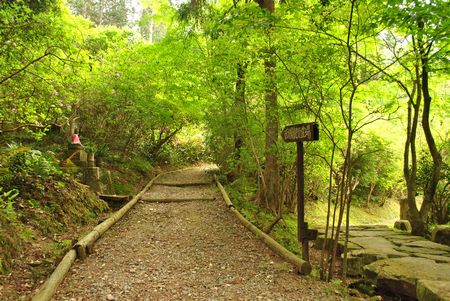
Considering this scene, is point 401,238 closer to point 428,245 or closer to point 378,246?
point 428,245

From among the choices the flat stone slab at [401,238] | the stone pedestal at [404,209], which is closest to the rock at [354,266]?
the flat stone slab at [401,238]

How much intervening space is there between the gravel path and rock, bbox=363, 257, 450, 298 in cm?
74

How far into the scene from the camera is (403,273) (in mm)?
4000

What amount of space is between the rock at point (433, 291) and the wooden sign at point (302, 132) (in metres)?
1.91

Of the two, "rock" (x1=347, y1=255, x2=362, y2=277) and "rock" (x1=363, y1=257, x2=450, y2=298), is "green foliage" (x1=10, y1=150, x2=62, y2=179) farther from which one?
"rock" (x1=363, y1=257, x2=450, y2=298)

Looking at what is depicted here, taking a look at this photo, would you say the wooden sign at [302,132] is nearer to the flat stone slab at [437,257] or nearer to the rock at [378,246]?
the rock at [378,246]

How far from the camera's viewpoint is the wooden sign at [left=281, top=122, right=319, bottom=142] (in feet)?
13.1

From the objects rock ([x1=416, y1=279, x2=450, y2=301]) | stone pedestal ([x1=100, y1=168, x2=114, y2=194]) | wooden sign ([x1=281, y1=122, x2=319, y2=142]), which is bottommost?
rock ([x1=416, y1=279, x2=450, y2=301])

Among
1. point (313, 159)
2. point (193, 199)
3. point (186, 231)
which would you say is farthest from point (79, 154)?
point (313, 159)

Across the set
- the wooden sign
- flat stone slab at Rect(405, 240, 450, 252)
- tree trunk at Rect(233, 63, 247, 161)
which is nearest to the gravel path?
the wooden sign

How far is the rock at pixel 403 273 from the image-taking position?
3.81m

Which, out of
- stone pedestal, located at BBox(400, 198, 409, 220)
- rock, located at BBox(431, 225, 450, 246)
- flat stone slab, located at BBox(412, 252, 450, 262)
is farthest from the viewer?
stone pedestal, located at BBox(400, 198, 409, 220)

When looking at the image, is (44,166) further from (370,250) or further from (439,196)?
(439,196)

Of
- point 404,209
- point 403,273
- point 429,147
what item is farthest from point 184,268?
point 404,209
